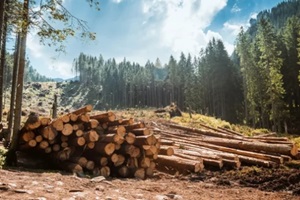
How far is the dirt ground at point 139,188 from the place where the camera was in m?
5.82

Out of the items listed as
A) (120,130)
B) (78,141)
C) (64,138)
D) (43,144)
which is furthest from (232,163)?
(43,144)

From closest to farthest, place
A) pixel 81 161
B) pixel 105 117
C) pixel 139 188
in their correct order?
pixel 139 188 → pixel 81 161 → pixel 105 117

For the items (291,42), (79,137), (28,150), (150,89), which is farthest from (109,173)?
(150,89)

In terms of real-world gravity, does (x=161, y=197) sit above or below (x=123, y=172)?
below

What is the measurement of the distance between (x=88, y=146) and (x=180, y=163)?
10.8 ft

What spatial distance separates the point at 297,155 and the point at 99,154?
26.0ft

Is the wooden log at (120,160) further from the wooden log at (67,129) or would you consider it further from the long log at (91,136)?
the wooden log at (67,129)

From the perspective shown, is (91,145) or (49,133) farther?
(91,145)

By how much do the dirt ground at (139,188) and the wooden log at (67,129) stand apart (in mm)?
1865

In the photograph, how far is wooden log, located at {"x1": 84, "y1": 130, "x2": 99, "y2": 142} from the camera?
946 centimetres

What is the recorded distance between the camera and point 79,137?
9.54 metres

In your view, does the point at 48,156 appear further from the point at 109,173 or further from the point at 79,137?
the point at 109,173

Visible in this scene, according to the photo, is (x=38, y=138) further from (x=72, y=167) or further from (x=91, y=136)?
(x=91, y=136)

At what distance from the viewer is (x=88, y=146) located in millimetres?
9609
